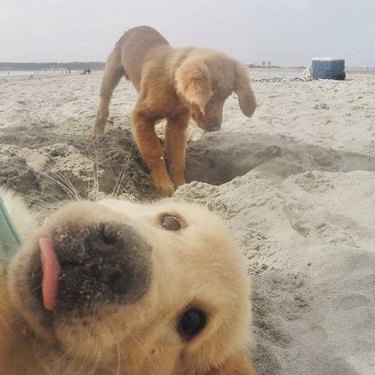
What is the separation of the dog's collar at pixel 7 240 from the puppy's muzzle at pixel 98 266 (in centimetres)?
30

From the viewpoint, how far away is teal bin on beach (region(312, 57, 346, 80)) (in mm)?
15125

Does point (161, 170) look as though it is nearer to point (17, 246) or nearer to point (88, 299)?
point (17, 246)

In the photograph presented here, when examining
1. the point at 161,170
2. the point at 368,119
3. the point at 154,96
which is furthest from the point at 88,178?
the point at 368,119

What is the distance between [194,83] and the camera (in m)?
4.63

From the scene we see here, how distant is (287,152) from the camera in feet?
17.7

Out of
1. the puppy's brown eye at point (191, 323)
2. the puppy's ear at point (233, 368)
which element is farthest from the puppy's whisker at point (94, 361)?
the puppy's ear at point (233, 368)

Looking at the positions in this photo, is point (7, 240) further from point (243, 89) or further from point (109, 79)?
point (109, 79)

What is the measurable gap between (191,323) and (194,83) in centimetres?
313

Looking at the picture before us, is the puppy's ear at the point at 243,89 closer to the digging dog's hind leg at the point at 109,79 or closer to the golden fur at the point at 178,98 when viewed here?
the golden fur at the point at 178,98

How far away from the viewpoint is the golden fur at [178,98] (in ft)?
15.6

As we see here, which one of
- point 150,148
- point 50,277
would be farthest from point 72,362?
point 150,148

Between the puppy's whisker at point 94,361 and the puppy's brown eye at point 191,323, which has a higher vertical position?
the puppy's whisker at point 94,361

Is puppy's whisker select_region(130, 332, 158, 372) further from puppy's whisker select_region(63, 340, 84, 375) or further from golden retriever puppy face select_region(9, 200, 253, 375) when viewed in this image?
puppy's whisker select_region(63, 340, 84, 375)

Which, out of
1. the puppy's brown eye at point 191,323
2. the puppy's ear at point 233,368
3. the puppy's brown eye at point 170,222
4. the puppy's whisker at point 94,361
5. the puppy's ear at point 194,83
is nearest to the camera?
the puppy's whisker at point 94,361
